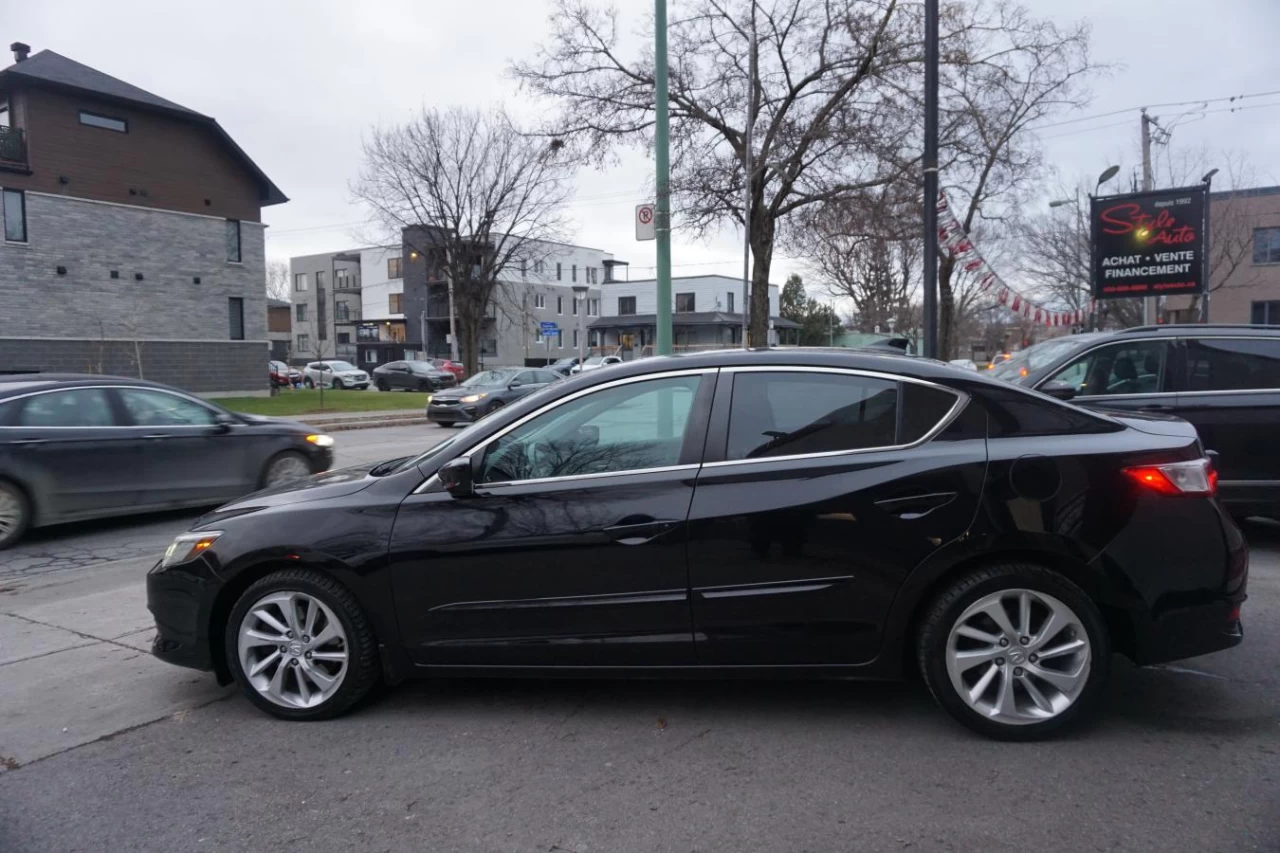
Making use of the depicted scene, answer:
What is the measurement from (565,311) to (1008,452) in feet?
235

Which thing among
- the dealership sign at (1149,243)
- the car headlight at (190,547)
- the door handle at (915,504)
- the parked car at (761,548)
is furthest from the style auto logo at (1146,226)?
the car headlight at (190,547)

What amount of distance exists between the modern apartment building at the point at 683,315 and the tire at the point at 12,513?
55430 millimetres

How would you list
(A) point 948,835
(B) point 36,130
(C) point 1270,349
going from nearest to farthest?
1. (A) point 948,835
2. (C) point 1270,349
3. (B) point 36,130

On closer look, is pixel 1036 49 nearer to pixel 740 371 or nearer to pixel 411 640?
pixel 740 371

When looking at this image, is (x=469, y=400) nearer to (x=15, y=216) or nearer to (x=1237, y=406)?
(x=15, y=216)

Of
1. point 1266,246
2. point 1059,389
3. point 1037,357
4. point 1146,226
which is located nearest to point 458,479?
point 1059,389

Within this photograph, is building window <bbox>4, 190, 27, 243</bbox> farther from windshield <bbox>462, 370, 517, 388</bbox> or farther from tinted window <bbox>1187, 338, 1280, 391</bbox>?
tinted window <bbox>1187, 338, 1280, 391</bbox>

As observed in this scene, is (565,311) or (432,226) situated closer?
(432,226)

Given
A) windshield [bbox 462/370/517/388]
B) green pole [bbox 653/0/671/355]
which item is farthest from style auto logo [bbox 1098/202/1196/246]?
windshield [bbox 462/370/517/388]

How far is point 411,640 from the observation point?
161 inches

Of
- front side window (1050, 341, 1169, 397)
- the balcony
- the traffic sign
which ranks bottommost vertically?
front side window (1050, 341, 1169, 397)

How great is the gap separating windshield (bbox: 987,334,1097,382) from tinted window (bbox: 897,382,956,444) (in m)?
4.18

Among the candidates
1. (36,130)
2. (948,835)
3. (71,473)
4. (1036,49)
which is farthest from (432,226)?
(948,835)

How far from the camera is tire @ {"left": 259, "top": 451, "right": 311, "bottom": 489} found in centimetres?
975
